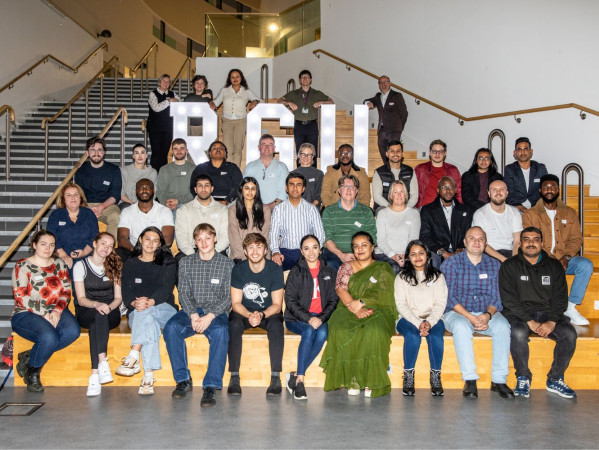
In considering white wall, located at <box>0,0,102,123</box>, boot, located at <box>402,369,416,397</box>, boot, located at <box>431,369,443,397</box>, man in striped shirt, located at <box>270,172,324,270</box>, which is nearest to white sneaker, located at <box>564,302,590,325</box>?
boot, located at <box>431,369,443,397</box>

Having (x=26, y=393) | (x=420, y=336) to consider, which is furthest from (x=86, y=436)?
(x=420, y=336)

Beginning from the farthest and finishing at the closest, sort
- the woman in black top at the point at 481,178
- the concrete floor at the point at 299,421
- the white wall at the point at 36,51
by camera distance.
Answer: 1. the white wall at the point at 36,51
2. the woman in black top at the point at 481,178
3. the concrete floor at the point at 299,421

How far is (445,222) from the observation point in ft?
19.4

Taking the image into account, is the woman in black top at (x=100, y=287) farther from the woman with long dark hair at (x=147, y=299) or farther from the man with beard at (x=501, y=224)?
the man with beard at (x=501, y=224)

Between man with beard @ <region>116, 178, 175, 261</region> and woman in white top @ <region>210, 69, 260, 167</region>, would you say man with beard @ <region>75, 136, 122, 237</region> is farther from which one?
woman in white top @ <region>210, 69, 260, 167</region>

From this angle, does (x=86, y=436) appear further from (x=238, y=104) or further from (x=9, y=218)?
(x=238, y=104)

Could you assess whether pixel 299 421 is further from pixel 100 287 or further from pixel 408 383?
pixel 100 287

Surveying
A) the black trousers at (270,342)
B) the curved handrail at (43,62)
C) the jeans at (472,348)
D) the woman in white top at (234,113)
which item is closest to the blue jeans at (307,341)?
the black trousers at (270,342)

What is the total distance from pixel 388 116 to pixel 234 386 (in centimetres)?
490

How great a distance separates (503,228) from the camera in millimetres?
5789

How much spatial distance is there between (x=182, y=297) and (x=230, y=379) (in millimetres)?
730

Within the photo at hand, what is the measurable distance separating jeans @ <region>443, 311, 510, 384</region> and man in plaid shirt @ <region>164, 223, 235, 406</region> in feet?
5.72

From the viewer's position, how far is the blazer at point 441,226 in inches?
231

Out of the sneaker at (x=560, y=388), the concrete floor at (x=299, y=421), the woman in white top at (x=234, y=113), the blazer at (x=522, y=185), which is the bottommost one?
the concrete floor at (x=299, y=421)
